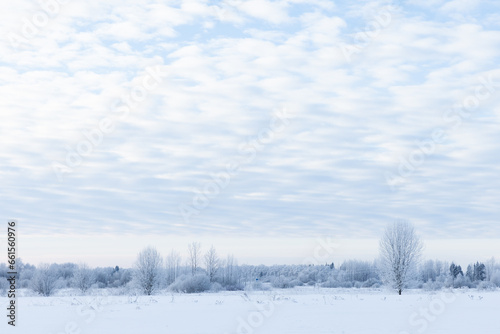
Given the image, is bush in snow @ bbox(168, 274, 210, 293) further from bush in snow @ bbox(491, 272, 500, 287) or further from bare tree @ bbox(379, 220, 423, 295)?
bush in snow @ bbox(491, 272, 500, 287)

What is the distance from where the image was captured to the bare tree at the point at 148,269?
210ft

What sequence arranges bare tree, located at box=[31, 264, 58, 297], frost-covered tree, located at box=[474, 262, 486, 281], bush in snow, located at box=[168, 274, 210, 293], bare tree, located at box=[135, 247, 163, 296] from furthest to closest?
frost-covered tree, located at box=[474, 262, 486, 281]
bare tree, located at box=[135, 247, 163, 296]
bush in snow, located at box=[168, 274, 210, 293]
bare tree, located at box=[31, 264, 58, 297]

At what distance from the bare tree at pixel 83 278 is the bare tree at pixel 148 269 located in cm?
741

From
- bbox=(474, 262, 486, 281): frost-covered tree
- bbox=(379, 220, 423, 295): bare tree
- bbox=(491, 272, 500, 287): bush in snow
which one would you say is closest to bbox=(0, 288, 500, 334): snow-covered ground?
bbox=(379, 220, 423, 295): bare tree

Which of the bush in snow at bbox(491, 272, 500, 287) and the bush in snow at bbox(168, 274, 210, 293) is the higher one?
the bush in snow at bbox(168, 274, 210, 293)

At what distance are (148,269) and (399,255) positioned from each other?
1190 inches

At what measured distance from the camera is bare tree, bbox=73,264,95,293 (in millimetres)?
67125

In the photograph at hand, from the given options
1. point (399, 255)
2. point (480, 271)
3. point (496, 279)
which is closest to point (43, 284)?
point (399, 255)

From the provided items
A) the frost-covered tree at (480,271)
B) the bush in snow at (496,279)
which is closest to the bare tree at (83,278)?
the bush in snow at (496,279)

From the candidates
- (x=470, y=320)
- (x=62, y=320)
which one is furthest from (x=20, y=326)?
(x=470, y=320)

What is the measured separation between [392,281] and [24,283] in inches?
1873

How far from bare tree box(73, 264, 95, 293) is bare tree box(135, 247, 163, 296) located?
741 cm

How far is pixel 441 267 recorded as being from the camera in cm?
14525

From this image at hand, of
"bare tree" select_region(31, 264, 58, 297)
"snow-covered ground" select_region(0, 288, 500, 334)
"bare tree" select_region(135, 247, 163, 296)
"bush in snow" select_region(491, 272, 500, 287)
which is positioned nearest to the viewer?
"snow-covered ground" select_region(0, 288, 500, 334)
